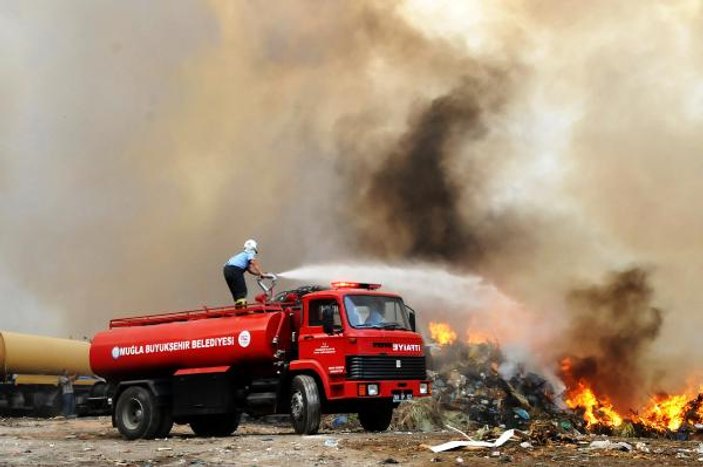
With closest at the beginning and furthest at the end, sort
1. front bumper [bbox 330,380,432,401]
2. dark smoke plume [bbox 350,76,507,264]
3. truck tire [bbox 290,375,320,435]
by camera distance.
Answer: front bumper [bbox 330,380,432,401]
truck tire [bbox 290,375,320,435]
dark smoke plume [bbox 350,76,507,264]

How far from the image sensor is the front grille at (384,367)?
1595 centimetres

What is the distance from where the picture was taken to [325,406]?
1653cm

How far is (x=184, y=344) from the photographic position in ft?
58.0

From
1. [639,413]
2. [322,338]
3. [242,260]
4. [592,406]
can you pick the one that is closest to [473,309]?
[592,406]

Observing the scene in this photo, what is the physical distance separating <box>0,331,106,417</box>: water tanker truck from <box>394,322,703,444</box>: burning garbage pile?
12.5 m

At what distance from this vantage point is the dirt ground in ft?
38.9

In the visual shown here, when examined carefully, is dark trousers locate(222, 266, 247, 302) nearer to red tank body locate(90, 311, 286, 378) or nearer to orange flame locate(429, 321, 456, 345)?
red tank body locate(90, 311, 286, 378)

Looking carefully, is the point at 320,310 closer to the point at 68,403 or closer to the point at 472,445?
the point at 472,445

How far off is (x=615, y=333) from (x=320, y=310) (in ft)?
47.6

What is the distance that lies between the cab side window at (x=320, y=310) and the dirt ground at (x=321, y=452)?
2.14 m

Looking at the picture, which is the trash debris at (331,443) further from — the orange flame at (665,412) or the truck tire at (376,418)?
the orange flame at (665,412)

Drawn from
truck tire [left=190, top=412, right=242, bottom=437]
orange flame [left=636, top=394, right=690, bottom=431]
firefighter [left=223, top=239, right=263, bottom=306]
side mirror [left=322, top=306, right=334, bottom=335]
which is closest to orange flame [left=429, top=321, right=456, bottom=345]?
orange flame [left=636, top=394, right=690, bottom=431]

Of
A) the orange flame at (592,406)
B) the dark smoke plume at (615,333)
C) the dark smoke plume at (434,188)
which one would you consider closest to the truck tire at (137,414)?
the orange flame at (592,406)

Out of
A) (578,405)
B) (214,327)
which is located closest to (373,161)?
(578,405)
